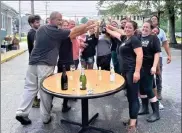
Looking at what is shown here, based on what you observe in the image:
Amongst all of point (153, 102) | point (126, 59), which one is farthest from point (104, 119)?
point (126, 59)

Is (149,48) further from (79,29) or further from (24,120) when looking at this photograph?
(24,120)

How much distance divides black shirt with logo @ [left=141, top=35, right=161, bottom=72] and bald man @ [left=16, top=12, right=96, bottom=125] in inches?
36.8

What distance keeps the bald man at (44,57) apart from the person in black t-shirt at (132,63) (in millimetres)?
643

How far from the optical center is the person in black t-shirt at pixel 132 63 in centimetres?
375

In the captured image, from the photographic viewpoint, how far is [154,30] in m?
4.65

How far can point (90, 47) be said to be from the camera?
19.5 ft

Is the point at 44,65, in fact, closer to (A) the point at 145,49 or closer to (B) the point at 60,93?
(B) the point at 60,93

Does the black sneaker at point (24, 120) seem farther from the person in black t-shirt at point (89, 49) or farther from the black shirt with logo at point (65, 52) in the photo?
the person in black t-shirt at point (89, 49)

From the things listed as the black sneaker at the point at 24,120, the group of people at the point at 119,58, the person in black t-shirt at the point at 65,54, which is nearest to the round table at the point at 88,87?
the group of people at the point at 119,58

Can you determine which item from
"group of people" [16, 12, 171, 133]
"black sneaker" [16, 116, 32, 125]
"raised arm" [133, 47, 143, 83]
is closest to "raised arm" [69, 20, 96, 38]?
"group of people" [16, 12, 171, 133]

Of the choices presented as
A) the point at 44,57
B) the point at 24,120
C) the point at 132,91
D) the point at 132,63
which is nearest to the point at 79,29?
the point at 44,57

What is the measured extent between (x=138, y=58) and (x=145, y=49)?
0.74m

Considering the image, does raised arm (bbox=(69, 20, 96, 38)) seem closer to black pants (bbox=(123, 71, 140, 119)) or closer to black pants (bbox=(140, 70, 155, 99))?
black pants (bbox=(123, 71, 140, 119))

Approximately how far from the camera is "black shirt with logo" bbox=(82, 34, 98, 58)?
19.3 ft
